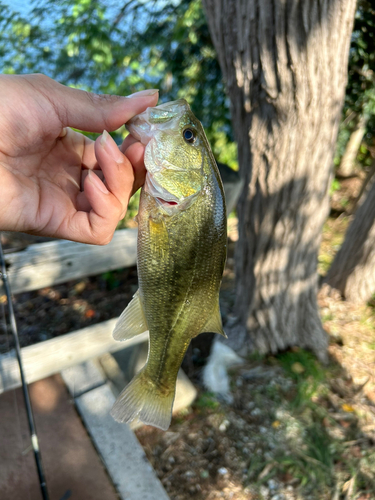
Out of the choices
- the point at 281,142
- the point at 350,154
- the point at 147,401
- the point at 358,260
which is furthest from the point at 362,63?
the point at 147,401

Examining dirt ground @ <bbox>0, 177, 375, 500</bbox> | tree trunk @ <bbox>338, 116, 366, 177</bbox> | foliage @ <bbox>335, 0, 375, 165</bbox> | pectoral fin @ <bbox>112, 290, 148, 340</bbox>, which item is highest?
foliage @ <bbox>335, 0, 375, 165</bbox>

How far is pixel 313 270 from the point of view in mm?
3576

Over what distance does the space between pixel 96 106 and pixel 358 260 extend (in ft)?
12.9

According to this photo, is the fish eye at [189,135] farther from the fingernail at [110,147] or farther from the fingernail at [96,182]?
the fingernail at [96,182]

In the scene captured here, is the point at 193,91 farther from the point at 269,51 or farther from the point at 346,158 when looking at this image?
the point at 346,158

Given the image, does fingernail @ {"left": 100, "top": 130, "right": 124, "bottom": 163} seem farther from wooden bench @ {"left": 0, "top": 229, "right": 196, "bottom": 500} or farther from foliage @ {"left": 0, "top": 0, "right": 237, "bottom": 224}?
foliage @ {"left": 0, "top": 0, "right": 237, "bottom": 224}

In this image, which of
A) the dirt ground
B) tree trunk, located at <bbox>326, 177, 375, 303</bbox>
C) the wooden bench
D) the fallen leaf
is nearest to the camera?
the wooden bench

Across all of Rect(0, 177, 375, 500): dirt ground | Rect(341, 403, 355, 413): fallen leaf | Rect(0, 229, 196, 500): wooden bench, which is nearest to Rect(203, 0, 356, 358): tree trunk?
Rect(0, 177, 375, 500): dirt ground

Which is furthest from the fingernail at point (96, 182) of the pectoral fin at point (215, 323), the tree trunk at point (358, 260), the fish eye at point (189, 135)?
the tree trunk at point (358, 260)

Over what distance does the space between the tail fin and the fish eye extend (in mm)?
1084

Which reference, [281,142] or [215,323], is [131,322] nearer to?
[215,323]

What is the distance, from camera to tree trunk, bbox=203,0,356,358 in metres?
2.42

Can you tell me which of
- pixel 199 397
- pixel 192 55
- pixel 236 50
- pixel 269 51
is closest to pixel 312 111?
pixel 269 51

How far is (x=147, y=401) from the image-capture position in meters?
1.65
